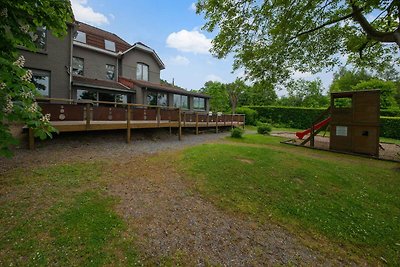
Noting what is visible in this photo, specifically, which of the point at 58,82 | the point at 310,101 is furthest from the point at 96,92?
the point at 310,101

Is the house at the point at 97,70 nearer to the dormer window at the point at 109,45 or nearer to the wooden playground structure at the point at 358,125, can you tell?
the dormer window at the point at 109,45

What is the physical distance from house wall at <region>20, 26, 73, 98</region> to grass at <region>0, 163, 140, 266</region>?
948cm

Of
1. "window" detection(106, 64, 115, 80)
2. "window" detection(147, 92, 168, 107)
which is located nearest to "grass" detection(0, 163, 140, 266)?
"window" detection(147, 92, 168, 107)

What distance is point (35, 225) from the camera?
3.63 m

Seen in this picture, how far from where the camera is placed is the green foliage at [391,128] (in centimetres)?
2105

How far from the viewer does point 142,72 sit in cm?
2152

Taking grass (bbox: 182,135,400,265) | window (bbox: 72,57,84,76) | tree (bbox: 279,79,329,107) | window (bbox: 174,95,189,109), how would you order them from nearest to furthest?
1. grass (bbox: 182,135,400,265)
2. window (bbox: 72,57,84,76)
3. window (bbox: 174,95,189,109)
4. tree (bbox: 279,79,329,107)

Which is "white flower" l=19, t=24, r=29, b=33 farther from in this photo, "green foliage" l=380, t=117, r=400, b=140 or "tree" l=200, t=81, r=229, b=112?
"tree" l=200, t=81, r=229, b=112

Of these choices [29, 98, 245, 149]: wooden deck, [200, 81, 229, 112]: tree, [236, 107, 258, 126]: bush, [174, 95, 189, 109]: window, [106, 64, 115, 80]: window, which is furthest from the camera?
[200, 81, 229, 112]: tree

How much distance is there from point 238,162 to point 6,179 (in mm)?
6944

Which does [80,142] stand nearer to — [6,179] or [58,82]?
[6,179]

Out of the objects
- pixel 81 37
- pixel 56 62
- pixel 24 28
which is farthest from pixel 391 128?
pixel 81 37

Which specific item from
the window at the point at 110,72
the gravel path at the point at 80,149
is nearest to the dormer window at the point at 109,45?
the window at the point at 110,72

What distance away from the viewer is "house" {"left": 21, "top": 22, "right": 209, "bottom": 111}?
41.7 ft
